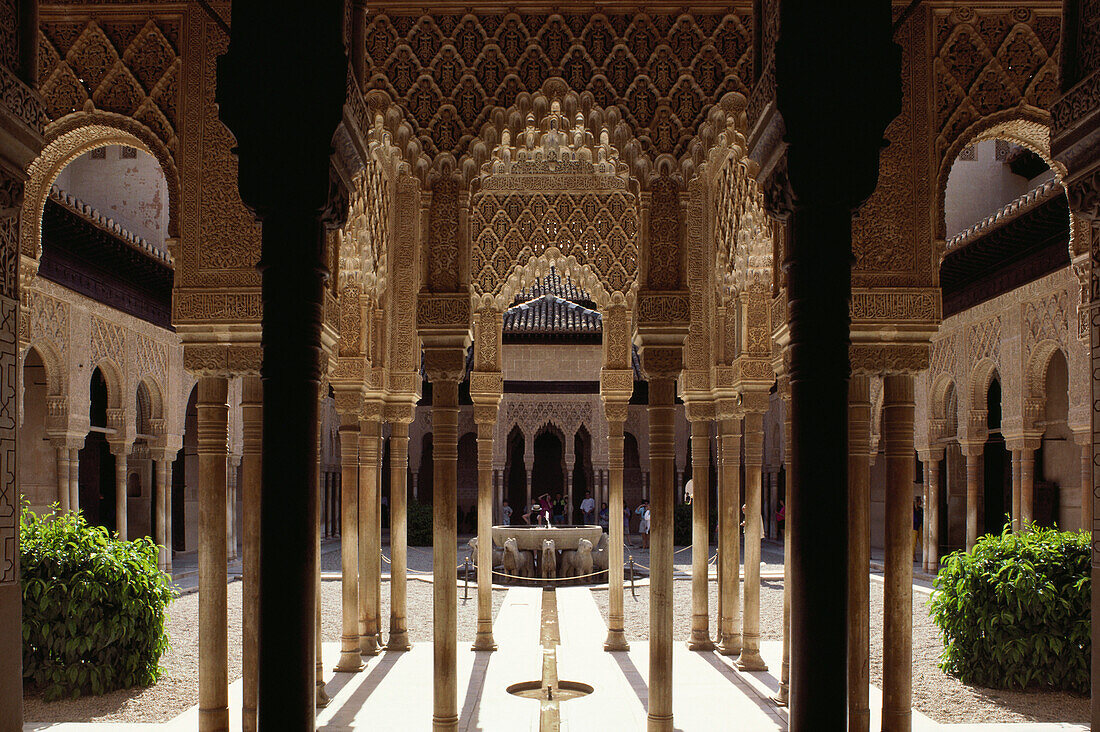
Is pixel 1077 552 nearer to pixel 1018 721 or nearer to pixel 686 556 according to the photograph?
pixel 1018 721

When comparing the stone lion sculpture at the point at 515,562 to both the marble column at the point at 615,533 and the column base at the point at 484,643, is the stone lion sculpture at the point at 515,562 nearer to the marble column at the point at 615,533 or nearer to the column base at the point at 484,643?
the marble column at the point at 615,533

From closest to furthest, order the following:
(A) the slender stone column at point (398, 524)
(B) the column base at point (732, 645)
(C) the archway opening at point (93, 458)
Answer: (B) the column base at point (732, 645)
(A) the slender stone column at point (398, 524)
(C) the archway opening at point (93, 458)

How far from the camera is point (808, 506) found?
3.22 metres

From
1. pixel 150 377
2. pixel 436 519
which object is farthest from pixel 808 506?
pixel 150 377

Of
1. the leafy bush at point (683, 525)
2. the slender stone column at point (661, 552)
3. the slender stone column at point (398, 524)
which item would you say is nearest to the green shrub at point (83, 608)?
the slender stone column at point (398, 524)

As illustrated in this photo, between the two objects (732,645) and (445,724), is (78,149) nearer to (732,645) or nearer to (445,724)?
(445,724)

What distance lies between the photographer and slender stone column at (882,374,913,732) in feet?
18.0

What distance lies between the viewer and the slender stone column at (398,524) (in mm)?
9289

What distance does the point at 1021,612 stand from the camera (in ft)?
24.7

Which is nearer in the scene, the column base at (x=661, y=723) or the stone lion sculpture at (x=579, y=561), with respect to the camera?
the column base at (x=661, y=723)

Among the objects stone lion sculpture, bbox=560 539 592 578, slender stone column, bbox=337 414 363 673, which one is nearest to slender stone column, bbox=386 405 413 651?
slender stone column, bbox=337 414 363 673

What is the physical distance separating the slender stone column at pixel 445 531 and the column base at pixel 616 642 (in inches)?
156

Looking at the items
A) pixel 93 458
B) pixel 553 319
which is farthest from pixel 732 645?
pixel 553 319

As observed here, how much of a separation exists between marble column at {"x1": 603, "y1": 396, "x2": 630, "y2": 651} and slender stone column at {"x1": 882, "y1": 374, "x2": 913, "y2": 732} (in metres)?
4.46
